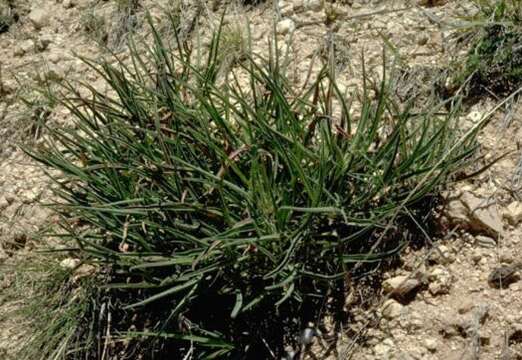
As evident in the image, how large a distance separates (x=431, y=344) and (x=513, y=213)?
→ 431 millimetres

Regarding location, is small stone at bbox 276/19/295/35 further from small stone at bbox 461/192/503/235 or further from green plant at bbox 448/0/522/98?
small stone at bbox 461/192/503/235

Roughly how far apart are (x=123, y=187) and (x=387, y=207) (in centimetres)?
77

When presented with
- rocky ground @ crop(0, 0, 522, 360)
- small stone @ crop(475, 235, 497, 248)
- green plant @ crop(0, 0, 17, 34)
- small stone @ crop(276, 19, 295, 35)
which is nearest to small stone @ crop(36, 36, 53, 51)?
rocky ground @ crop(0, 0, 522, 360)

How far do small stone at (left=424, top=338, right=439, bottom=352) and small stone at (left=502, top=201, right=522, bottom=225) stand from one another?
0.40 meters

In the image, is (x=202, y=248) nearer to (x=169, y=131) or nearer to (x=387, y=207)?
(x=169, y=131)

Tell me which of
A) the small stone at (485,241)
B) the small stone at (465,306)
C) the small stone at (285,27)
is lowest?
the small stone at (465,306)

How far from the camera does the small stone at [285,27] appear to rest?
8.81ft

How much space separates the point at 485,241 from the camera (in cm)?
198

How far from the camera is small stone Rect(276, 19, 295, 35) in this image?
2.69 metres

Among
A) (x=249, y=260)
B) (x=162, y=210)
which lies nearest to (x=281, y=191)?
A: (x=249, y=260)

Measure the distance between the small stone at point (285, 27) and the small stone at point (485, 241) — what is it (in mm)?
1111

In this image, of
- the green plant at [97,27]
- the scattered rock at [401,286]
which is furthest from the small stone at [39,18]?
the scattered rock at [401,286]

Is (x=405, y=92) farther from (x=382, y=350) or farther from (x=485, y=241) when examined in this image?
(x=382, y=350)

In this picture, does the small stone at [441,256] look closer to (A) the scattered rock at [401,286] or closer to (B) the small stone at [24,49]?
(A) the scattered rock at [401,286]
